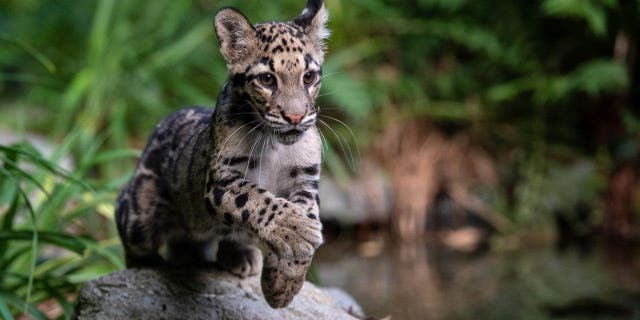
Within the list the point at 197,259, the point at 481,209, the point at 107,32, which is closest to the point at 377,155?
the point at 481,209

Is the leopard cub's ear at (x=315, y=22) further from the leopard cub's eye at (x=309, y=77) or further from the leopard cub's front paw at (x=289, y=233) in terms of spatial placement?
the leopard cub's front paw at (x=289, y=233)

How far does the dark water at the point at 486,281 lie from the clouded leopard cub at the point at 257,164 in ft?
8.41

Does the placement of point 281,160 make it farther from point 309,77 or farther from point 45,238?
point 45,238

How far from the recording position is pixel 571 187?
404 inches

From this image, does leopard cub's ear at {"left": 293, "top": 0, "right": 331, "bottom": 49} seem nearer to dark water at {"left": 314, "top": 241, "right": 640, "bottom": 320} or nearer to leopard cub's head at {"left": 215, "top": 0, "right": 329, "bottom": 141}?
leopard cub's head at {"left": 215, "top": 0, "right": 329, "bottom": 141}

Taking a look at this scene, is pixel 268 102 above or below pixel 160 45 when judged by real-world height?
below

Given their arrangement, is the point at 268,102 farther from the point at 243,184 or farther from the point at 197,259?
the point at 197,259

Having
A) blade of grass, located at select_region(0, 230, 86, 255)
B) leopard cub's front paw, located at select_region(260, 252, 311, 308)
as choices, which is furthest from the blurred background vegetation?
leopard cub's front paw, located at select_region(260, 252, 311, 308)

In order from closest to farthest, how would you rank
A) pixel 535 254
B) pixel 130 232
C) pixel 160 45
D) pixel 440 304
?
pixel 130 232
pixel 440 304
pixel 535 254
pixel 160 45

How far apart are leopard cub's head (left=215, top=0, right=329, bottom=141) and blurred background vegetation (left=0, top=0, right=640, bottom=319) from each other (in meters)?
5.34

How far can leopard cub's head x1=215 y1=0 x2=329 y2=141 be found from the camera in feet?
12.0

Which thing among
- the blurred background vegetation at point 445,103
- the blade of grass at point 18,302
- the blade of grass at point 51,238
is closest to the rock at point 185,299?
the blade of grass at point 18,302

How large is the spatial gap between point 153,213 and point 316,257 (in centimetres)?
477

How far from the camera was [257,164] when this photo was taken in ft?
13.3
